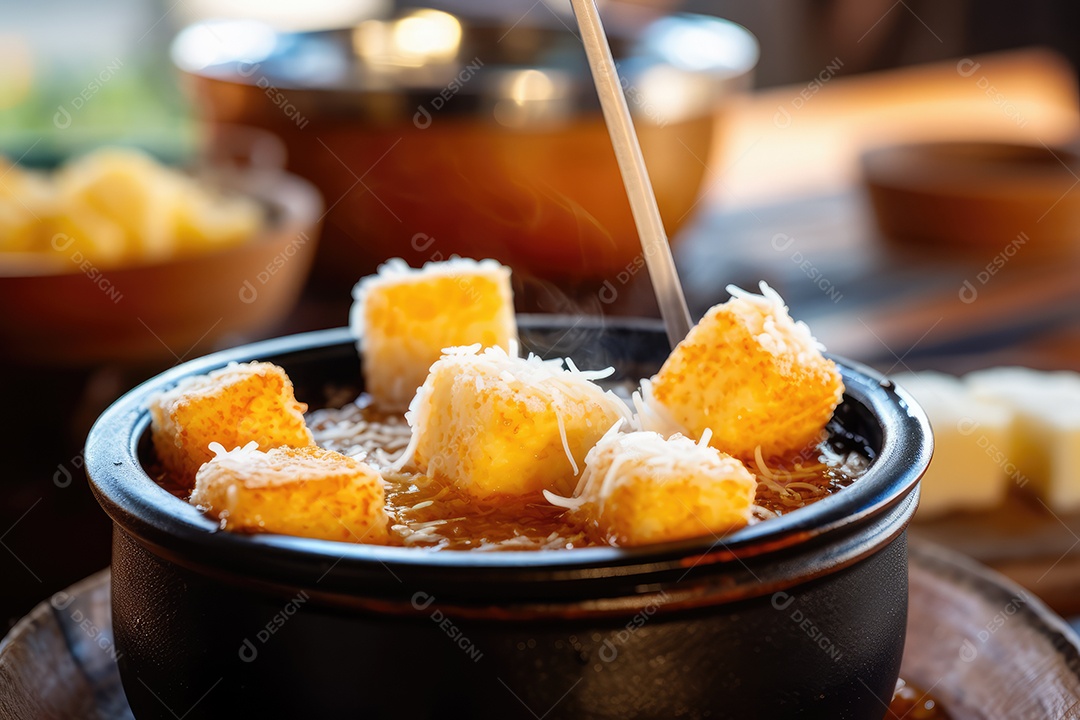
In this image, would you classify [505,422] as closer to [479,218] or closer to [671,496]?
[671,496]

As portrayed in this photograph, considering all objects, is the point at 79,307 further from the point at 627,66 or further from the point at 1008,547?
the point at 1008,547

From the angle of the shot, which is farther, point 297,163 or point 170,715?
point 297,163

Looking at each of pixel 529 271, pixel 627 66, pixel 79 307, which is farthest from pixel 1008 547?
pixel 79 307

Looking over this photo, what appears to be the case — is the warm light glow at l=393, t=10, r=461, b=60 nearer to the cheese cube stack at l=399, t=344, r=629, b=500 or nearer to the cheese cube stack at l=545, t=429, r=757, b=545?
the cheese cube stack at l=399, t=344, r=629, b=500

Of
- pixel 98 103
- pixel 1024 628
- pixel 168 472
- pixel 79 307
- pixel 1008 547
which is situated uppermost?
pixel 168 472

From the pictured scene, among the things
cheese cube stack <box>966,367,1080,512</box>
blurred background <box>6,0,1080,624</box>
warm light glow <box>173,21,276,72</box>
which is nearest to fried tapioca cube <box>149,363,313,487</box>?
blurred background <box>6,0,1080,624</box>
